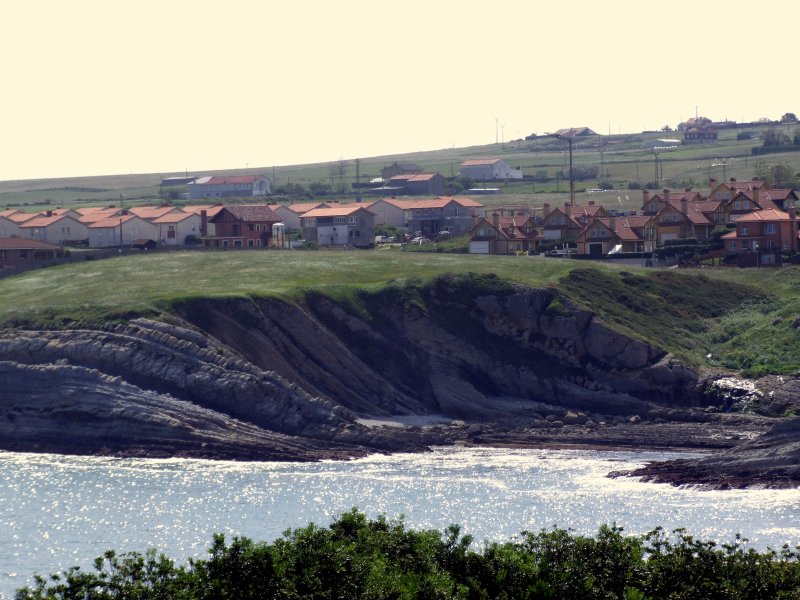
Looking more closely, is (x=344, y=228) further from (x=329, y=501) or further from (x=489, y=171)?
(x=489, y=171)

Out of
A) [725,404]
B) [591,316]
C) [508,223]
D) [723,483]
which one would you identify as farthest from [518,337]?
[508,223]

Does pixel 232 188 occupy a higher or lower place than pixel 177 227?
higher

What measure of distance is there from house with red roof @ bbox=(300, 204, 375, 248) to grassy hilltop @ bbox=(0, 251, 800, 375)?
1450 cm

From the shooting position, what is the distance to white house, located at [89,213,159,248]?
125312 mm

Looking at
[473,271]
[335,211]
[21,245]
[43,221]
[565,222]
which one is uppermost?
[43,221]

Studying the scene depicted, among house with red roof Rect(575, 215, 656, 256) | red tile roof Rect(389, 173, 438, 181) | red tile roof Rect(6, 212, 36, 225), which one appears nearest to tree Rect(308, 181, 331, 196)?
red tile roof Rect(389, 173, 438, 181)

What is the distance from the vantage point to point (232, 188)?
182750mm

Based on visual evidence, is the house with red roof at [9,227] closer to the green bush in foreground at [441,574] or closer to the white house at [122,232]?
the white house at [122,232]

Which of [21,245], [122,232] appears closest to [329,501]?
[21,245]

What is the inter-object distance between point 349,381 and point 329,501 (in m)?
20.3

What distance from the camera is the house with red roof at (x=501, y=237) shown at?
123m

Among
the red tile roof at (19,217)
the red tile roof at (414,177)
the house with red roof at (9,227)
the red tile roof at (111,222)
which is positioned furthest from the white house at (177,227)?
the red tile roof at (414,177)

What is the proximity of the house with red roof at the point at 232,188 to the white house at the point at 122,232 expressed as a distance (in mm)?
53702

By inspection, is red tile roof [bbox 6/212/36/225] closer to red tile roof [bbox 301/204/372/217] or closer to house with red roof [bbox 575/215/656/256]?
red tile roof [bbox 301/204/372/217]
